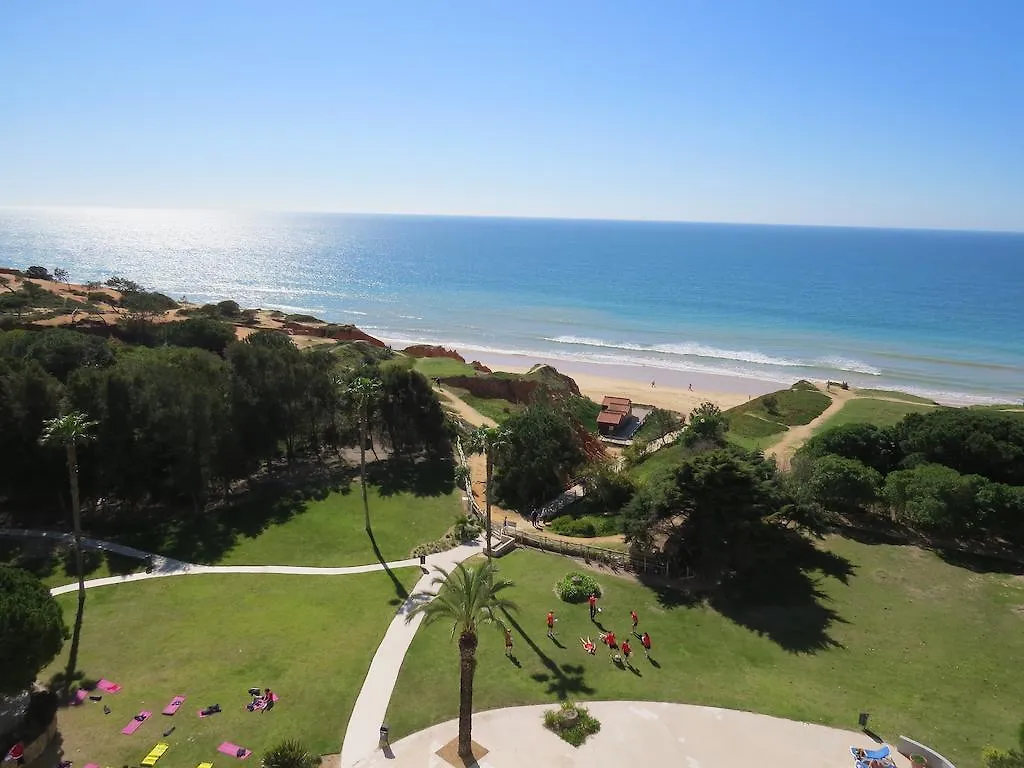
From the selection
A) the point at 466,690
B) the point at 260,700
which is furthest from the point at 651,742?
the point at 260,700

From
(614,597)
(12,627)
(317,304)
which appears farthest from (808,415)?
(317,304)

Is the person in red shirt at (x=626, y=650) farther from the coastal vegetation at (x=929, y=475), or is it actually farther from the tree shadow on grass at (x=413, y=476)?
the tree shadow on grass at (x=413, y=476)

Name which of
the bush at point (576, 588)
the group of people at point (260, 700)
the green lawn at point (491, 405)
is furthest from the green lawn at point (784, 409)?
the group of people at point (260, 700)

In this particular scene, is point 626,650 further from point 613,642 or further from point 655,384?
point 655,384

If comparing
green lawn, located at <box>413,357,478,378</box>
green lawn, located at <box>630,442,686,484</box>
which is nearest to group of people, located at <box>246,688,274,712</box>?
green lawn, located at <box>630,442,686,484</box>

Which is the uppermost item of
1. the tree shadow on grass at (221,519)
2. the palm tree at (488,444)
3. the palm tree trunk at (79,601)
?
the palm tree at (488,444)

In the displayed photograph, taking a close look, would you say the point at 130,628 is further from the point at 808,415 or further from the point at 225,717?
the point at 808,415

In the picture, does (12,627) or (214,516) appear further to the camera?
(214,516)
